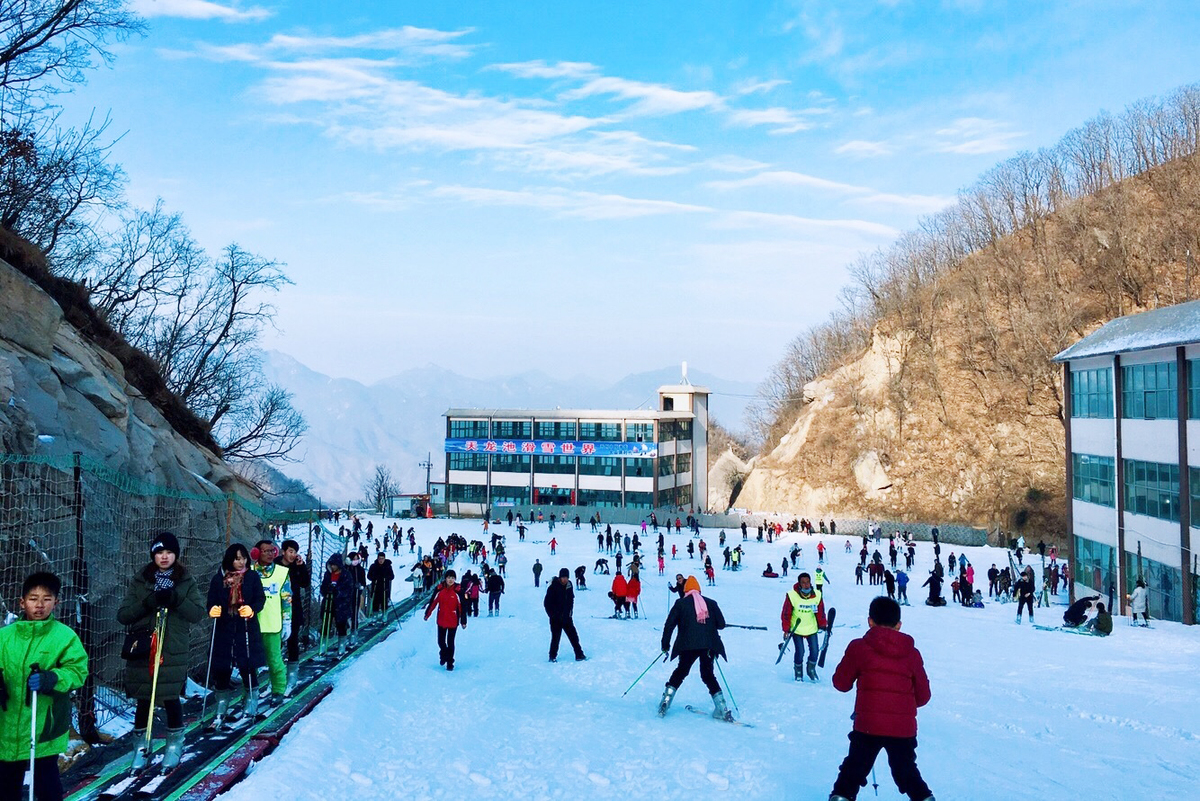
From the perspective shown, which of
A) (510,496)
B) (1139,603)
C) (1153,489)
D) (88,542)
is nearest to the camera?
(88,542)

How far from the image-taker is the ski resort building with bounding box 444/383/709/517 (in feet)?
238

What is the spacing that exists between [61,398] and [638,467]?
201ft

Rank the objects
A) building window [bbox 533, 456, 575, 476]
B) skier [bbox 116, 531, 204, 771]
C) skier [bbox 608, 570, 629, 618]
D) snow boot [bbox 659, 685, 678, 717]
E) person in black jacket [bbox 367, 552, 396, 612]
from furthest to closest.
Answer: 1. building window [bbox 533, 456, 575, 476]
2. skier [bbox 608, 570, 629, 618]
3. person in black jacket [bbox 367, 552, 396, 612]
4. snow boot [bbox 659, 685, 678, 717]
5. skier [bbox 116, 531, 204, 771]

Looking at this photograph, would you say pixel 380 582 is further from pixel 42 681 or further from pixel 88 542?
pixel 42 681

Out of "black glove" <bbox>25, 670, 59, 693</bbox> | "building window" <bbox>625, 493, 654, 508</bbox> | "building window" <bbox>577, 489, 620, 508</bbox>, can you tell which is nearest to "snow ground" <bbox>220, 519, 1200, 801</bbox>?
"black glove" <bbox>25, 670, 59, 693</bbox>

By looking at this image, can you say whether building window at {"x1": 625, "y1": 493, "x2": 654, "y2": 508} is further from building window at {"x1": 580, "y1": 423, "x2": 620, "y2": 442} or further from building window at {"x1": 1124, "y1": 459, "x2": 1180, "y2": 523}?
building window at {"x1": 1124, "y1": 459, "x2": 1180, "y2": 523}

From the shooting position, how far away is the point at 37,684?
4996 millimetres

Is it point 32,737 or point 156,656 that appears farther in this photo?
point 156,656

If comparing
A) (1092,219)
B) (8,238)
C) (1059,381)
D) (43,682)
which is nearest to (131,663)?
(43,682)

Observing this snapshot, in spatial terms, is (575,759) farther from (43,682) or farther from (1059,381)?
(1059,381)

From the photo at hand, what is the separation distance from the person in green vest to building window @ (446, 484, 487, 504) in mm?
69597

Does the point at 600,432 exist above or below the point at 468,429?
below

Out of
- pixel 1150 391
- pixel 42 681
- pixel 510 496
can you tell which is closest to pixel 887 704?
pixel 42 681

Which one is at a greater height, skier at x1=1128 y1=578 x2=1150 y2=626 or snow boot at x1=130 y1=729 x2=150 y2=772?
snow boot at x1=130 y1=729 x2=150 y2=772
